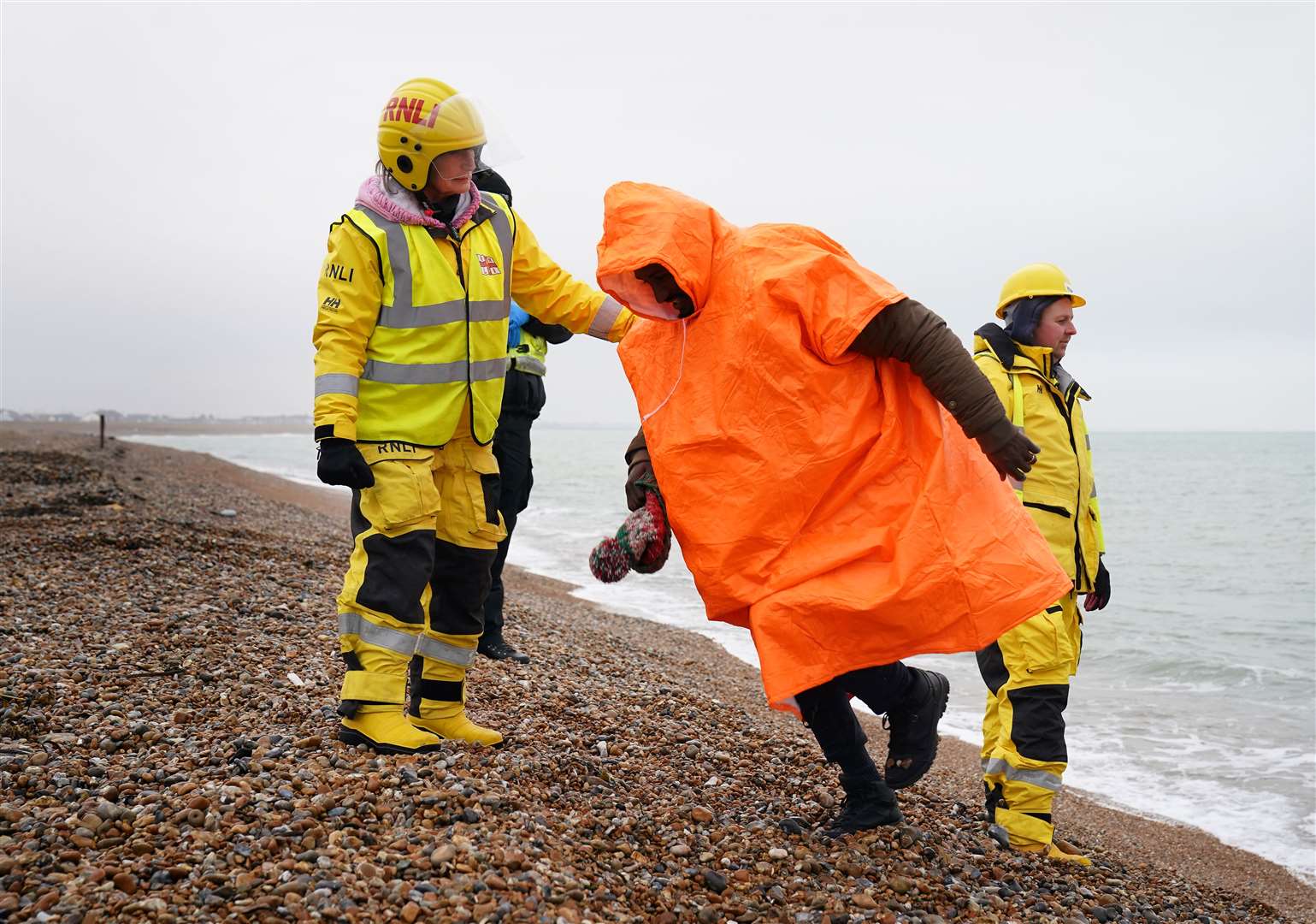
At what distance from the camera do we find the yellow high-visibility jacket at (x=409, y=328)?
3338mm

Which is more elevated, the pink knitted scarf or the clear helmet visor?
the clear helmet visor

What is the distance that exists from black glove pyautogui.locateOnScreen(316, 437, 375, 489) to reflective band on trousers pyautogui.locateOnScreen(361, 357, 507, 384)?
11.1 inches

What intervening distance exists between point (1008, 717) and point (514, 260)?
286cm

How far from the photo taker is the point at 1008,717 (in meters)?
4.14

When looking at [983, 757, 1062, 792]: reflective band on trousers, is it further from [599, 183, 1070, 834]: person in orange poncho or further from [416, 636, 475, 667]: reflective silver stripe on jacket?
[416, 636, 475, 667]: reflective silver stripe on jacket

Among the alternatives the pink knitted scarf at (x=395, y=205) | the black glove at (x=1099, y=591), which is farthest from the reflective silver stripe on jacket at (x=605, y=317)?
the black glove at (x=1099, y=591)

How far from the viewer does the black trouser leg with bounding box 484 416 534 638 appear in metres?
5.74

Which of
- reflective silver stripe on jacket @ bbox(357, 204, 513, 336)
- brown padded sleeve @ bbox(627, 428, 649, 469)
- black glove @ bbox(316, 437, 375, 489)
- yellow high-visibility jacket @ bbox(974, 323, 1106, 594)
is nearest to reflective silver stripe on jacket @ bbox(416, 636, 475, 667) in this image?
black glove @ bbox(316, 437, 375, 489)

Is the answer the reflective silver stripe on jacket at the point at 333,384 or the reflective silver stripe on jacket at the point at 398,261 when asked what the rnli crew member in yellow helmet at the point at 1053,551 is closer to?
the reflective silver stripe on jacket at the point at 398,261

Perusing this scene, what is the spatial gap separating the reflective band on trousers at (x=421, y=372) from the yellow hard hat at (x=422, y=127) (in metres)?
0.65

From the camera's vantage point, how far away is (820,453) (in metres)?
2.88

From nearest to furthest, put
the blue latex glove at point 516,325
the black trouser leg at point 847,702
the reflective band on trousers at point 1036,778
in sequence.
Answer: the black trouser leg at point 847,702 < the reflective band on trousers at point 1036,778 < the blue latex glove at point 516,325

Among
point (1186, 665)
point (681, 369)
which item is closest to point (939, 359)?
point (681, 369)

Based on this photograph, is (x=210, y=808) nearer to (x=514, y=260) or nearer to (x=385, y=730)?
(x=385, y=730)
